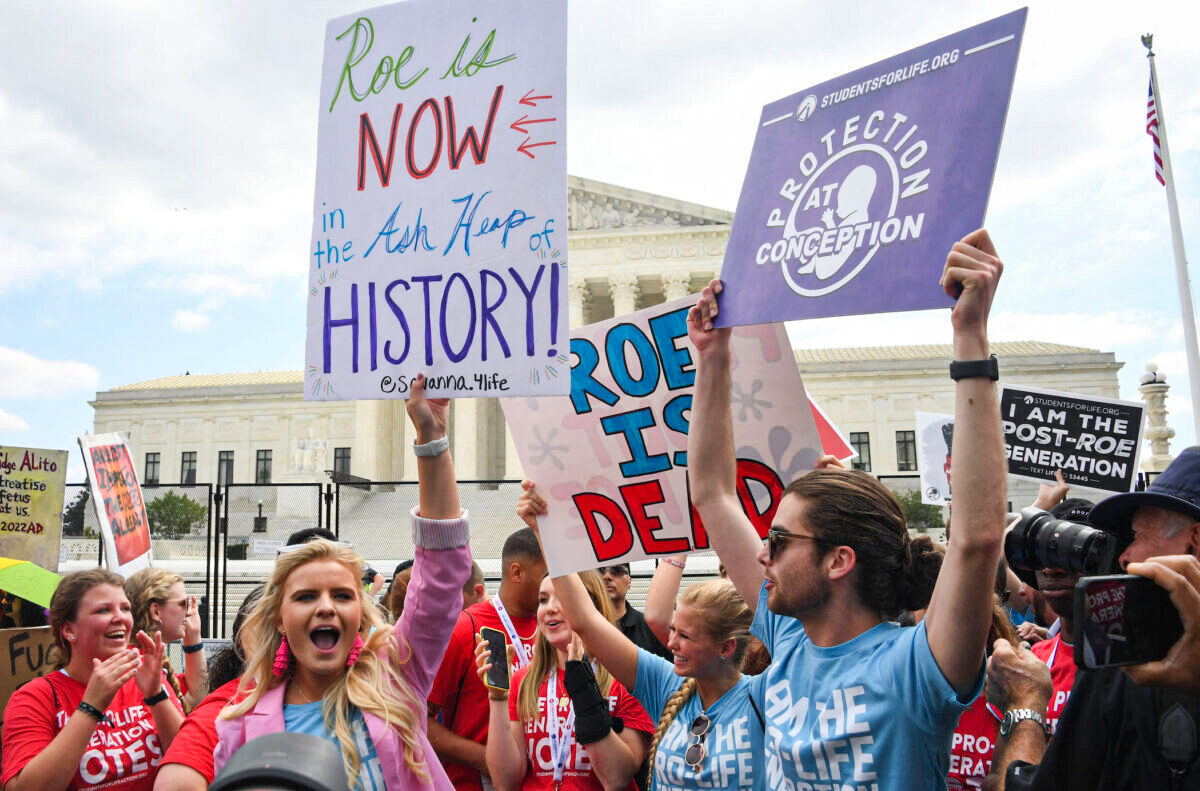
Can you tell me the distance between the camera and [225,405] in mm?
53656

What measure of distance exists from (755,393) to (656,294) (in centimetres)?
4456

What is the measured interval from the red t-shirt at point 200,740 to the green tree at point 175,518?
2753cm

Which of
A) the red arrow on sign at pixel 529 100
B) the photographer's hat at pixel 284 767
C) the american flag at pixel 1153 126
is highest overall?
the american flag at pixel 1153 126

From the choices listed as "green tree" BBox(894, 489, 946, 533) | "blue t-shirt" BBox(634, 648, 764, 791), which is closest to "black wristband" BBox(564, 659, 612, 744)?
"blue t-shirt" BBox(634, 648, 764, 791)

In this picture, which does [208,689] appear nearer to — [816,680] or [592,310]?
[816,680]

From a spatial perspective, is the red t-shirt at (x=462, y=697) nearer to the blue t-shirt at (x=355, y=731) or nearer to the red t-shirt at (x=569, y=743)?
the red t-shirt at (x=569, y=743)

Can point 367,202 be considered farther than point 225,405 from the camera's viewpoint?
No

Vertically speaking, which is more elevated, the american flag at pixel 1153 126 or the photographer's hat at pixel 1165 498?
the american flag at pixel 1153 126

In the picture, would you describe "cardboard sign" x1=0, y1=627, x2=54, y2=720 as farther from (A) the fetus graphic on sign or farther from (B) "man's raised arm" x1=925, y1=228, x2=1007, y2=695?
(B) "man's raised arm" x1=925, y1=228, x2=1007, y2=695

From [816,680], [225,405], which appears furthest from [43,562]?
[225,405]

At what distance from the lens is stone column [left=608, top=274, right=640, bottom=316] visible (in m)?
43.2

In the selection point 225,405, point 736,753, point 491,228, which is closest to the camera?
point 736,753

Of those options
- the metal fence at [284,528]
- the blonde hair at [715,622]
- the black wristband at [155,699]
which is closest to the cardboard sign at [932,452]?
the metal fence at [284,528]

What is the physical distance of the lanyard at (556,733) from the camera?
3.24 m
